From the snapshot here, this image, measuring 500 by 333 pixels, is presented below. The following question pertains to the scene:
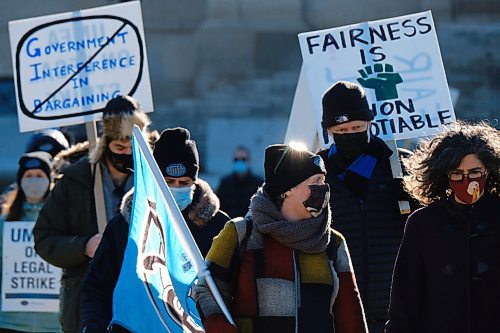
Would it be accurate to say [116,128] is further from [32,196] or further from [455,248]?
[455,248]

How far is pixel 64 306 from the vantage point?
268 inches

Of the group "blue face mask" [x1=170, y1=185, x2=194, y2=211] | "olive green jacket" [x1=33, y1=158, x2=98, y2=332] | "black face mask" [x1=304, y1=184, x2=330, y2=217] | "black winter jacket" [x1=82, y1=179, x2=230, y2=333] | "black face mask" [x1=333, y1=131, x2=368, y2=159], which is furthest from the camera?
"olive green jacket" [x1=33, y1=158, x2=98, y2=332]

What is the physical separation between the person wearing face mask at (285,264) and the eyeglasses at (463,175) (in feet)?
1.68

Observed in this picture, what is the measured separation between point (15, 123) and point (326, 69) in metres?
12.1

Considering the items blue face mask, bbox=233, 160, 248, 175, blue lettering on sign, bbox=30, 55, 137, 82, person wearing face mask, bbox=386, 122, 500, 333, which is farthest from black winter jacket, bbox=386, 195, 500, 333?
blue face mask, bbox=233, 160, 248, 175

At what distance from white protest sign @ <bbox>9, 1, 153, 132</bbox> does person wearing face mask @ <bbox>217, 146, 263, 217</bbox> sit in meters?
4.50

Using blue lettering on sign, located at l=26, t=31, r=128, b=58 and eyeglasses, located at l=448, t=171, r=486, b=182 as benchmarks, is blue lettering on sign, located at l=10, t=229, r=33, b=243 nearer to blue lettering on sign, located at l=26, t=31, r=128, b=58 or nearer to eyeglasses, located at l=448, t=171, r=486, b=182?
blue lettering on sign, located at l=26, t=31, r=128, b=58

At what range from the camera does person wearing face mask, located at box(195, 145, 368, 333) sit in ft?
16.2

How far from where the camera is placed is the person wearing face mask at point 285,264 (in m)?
4.93

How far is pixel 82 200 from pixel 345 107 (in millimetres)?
1416

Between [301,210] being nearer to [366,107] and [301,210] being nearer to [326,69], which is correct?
[366,107]

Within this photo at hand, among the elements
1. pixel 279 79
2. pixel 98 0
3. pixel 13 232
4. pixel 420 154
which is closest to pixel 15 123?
pixel 98 0

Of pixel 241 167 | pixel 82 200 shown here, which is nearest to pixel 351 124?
pixel 82 200

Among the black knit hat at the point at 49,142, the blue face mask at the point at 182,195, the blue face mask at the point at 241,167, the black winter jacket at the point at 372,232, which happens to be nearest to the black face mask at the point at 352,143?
the black winter jacket at the point at 372,232
